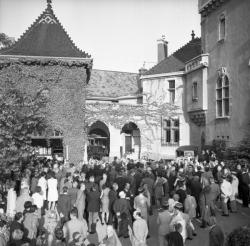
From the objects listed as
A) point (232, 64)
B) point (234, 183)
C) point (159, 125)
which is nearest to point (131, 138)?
point (159, 125)

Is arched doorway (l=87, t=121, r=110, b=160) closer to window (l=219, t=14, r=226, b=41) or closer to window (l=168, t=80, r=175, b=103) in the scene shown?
window (l=168, t=80, r=175, b=103)

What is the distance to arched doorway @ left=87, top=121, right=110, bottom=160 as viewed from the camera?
3331 cm

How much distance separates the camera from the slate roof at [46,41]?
25.9m

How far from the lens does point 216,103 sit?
27.6 metres

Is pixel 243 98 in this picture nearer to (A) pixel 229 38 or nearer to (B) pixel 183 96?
(A) pixel 229 38

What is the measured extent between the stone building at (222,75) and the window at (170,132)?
8.27ft

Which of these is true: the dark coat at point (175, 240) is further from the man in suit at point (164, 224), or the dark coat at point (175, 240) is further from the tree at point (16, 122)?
the tree at point (16, 122)

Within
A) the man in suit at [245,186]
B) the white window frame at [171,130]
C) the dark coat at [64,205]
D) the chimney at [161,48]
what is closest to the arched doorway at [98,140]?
the white window frame at [171,130]

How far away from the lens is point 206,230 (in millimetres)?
12547

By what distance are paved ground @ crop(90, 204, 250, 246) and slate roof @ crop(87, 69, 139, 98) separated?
27476 millimetres

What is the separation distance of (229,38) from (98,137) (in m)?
14.6

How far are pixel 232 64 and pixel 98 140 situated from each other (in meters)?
15.0

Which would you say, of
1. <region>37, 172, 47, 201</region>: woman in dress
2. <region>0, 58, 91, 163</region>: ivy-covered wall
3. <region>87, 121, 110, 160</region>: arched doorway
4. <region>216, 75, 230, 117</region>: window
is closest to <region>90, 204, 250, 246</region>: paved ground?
<region>37, 172, 47, 201</region>: woman in dress

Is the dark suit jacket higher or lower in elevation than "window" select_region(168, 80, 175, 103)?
lower
